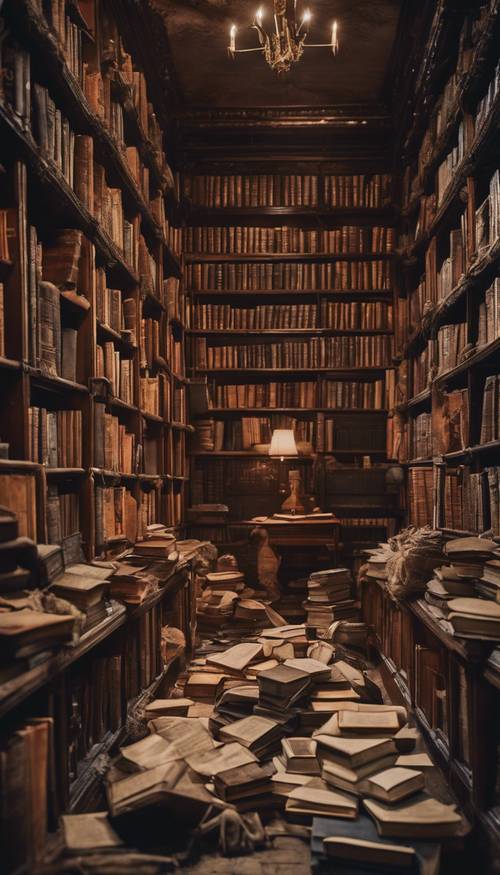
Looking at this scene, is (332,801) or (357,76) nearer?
(332,801)

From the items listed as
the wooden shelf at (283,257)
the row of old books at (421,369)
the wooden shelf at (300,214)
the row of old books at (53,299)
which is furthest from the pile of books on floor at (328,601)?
the wooden shelf at (300,214)

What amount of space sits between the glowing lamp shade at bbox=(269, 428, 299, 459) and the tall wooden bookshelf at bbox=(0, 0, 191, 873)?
1133 mm

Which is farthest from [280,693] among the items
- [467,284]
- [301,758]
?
[467,284]

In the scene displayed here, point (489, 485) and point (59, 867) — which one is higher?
point (489, 485)

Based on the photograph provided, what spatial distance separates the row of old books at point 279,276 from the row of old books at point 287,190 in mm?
543

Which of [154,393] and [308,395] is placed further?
[308,395]

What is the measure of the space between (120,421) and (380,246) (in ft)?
10.6

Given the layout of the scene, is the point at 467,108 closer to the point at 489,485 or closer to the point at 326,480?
the point at 489,485

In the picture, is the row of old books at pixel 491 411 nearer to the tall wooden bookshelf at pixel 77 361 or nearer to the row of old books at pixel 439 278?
the row of old books at pixel 439 278

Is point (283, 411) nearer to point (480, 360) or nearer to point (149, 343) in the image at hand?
point (149, 343)

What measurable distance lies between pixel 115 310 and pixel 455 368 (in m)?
1.87

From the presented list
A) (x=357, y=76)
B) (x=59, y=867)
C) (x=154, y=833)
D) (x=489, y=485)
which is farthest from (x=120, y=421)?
(x=357, y=76)

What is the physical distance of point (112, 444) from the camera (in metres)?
3.59

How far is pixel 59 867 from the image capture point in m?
1.67
